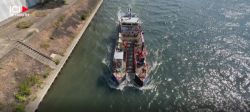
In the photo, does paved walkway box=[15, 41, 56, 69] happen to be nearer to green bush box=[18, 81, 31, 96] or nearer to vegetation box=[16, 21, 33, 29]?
vegetation box=[16, 21, 33, 29]

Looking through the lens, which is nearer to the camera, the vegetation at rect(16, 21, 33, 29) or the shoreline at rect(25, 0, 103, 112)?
the shoreline at rect(25, 0, 103, 112)

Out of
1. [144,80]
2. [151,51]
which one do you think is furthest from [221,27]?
[144,80]

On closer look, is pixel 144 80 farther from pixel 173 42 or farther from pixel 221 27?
pixel 221 27

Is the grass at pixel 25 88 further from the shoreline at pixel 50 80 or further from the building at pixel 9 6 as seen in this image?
the building at pixel 9 6

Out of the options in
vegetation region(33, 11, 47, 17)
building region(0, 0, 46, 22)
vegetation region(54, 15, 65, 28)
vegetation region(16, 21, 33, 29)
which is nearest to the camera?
vegetation region(16, 21, 33, 29)

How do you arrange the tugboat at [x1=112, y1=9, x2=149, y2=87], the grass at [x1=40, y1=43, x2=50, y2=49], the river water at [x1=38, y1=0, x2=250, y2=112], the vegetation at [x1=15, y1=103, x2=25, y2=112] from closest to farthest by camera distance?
the vegetation at [x1=15, y1=103, x2=25, y2=112]
the river water at [x1=38, y1=0, x2=250, y2=112]
the tugboat at [x1=112, y1=9, x2=149, y2=87]
the grass at [x1=40, y1=43, x2=50, y2=49]

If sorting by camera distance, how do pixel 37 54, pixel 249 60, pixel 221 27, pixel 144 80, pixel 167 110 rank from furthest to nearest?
1. pixel 221 27
2. pixel 249 60
3. pixel 37 54
4. pixel 144 80
5. pixel 167 110

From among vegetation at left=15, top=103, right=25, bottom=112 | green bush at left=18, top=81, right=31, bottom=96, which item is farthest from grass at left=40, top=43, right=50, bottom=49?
vegetation at left=15, top=103, right=25, bottom=112
